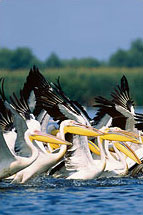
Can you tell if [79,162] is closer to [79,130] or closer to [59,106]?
[79,130]

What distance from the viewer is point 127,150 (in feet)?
34.9

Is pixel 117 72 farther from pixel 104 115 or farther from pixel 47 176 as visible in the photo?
pixel 47 176

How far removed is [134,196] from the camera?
27.3ft

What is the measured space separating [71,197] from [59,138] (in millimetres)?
1265

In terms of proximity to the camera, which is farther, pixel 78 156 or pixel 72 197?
pixel 78 156

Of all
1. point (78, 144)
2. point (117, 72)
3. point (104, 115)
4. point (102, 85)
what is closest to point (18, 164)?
point (78, 144)

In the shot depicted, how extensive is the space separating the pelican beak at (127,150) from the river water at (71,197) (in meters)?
0.79

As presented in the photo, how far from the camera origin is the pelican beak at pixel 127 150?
10.4 metres

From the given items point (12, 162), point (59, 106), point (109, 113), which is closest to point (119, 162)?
point (109, 113)

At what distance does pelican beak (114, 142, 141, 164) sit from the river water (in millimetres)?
795

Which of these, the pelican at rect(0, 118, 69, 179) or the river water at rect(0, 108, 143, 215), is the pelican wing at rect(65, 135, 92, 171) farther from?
the pelican at rect(0, 118, 69, 179)

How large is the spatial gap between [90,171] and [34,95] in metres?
2.10

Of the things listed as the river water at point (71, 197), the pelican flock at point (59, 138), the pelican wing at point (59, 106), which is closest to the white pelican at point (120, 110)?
the pelican flock at point (59, 138)

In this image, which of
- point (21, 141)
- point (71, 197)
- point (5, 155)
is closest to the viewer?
point (71, 197)
